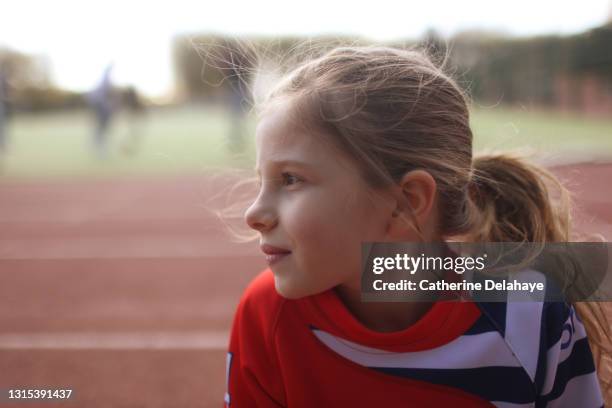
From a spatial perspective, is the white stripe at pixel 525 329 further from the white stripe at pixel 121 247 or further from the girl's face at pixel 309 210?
the white stripe at pixel 121 247

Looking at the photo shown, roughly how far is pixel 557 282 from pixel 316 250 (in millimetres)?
580

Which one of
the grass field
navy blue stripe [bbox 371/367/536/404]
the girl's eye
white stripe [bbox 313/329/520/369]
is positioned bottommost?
the grass field

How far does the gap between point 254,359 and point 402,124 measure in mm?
605

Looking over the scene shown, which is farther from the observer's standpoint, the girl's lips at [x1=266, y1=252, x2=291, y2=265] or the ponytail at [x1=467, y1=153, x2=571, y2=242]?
the ponytail at [x1=467, y1=153, x2=571, y2=242]

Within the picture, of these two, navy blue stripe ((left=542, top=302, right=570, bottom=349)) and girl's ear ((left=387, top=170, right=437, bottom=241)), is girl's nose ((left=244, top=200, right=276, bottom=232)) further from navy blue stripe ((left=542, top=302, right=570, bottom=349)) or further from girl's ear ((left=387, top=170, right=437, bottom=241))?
navy blue stripe ((left=542, top=302, right=570, bottom=349))

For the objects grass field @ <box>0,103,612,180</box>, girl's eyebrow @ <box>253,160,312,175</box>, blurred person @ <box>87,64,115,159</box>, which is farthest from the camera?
blurred person @ <box>87,64,115,159</box>

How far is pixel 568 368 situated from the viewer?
1269 millimetres

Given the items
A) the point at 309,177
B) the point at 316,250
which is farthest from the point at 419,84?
the point at 316,250

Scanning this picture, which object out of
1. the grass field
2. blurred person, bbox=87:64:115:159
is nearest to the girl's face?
the grass field

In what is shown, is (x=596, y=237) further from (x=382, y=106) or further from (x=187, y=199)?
(x=187, y=199)

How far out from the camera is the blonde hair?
4.00 feet

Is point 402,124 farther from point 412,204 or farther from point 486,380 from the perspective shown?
point 486,380

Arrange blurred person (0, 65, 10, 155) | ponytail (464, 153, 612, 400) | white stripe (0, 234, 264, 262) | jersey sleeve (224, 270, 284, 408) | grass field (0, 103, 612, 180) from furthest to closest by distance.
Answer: blurred person (0, 65, 10, 155) → grass field (0, 103, 612, 180) → white stripe (0, 234, 264, 262) → ponytail (464, 153, 612, 400) → jersey sleeve (224, 270, 284, 408)

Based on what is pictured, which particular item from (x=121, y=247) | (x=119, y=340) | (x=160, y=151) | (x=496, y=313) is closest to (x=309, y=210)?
(x=496, y=313)
